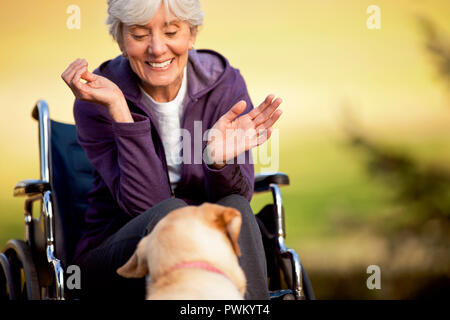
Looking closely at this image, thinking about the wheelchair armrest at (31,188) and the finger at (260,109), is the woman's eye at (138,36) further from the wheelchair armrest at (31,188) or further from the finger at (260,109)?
the wheelchair armrest at (31,188)

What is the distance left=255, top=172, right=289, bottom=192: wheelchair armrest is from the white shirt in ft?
1.34

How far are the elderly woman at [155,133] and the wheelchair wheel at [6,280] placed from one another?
407 millimetres

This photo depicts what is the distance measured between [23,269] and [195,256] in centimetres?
116

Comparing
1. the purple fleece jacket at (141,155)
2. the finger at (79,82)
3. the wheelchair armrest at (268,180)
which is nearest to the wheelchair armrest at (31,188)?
the purple fleece jacket at (141,155)

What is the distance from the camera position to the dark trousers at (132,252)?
1.38 meters

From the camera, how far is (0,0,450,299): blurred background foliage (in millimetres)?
3533

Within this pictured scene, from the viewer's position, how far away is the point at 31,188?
6.38 ft

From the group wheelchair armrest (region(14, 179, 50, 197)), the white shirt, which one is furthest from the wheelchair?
the white shirt

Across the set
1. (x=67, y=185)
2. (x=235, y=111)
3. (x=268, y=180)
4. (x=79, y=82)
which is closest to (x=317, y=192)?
(x=268, y=180)

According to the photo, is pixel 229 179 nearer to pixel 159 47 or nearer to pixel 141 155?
pixel 141 155

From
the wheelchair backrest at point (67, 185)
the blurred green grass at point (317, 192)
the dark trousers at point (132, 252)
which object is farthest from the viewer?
the blurred green grass at point (317, 192)

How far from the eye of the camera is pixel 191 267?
1.10 metres
